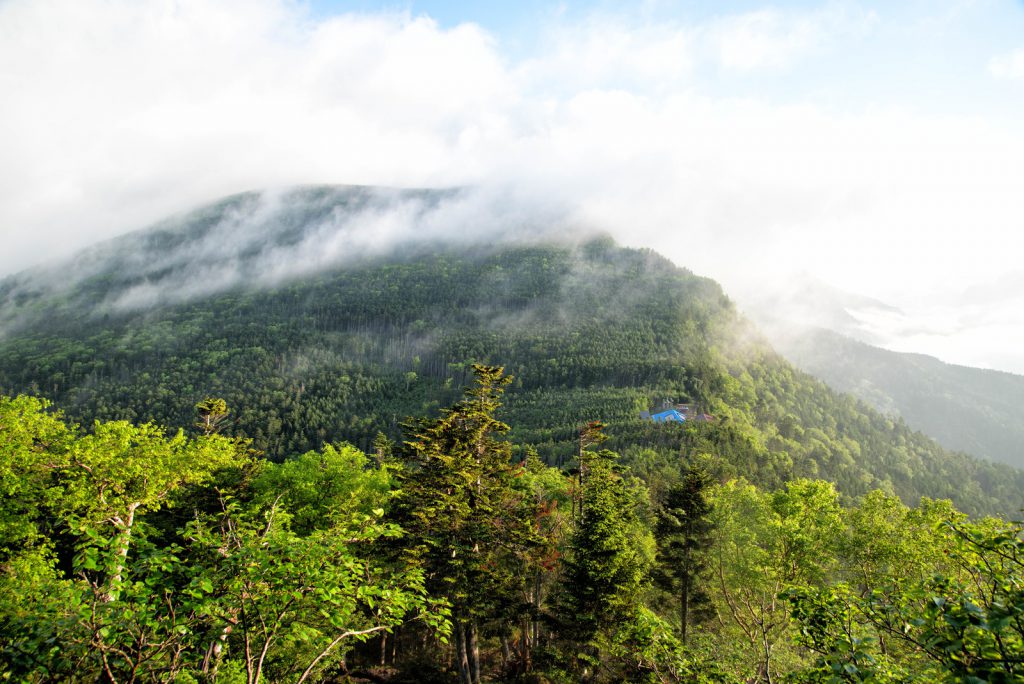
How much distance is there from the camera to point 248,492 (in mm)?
36438

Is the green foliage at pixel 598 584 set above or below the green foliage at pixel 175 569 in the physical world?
below

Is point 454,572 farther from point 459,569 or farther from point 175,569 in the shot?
point 175,569

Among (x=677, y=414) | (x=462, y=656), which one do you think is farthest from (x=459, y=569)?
(x=677, y=414)

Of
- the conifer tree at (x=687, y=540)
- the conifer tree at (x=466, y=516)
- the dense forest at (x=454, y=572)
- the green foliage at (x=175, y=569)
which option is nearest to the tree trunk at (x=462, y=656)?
the conifer tree at (x=466, y=516)

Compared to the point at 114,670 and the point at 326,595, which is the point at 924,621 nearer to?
the point at 326,595

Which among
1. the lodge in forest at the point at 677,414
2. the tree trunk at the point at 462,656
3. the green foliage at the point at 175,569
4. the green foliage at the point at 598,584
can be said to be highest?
the green foliage at the point at 175,569

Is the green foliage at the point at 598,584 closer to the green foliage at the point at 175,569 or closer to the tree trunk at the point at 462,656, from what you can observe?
the tree trunk at the point at 462,656

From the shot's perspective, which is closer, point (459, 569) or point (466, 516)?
point (459, 569)

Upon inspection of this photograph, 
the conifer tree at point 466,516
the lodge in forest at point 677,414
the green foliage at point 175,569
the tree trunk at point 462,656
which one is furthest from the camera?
the lodge in forest at point 677,414

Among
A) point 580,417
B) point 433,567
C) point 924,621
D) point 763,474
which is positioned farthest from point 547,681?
point 580,417

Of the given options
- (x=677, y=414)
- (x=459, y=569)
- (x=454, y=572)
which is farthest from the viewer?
(x=677, y=414)

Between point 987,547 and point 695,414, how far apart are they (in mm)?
140414

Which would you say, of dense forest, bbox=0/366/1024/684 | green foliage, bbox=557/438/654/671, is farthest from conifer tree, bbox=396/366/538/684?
green foliage, bbox=557/438/654/671

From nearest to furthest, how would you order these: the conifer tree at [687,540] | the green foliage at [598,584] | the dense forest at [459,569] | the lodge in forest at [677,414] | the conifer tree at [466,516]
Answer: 1. the dense forest at [459,569]
2. the green foliage at [598,584]
3. the conifer tree at [466,516]
4. the conifer tree at [687,540]
5. the lodge in forest at [677,414]
